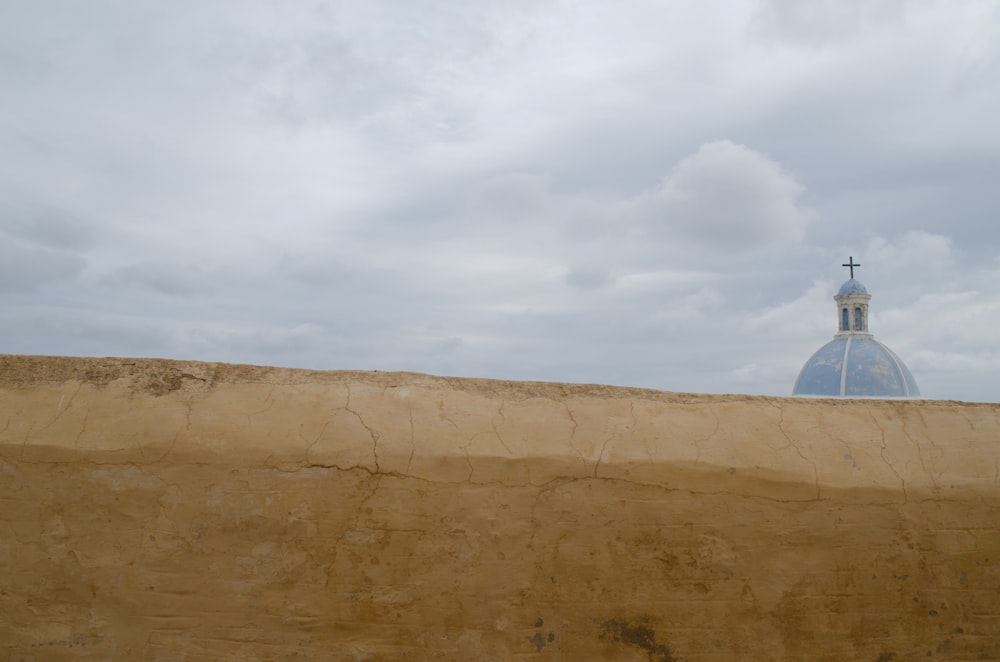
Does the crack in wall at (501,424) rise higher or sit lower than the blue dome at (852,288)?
lower

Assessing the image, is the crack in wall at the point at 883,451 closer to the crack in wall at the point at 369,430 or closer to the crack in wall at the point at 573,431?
the crack in wall at the point at 573,431

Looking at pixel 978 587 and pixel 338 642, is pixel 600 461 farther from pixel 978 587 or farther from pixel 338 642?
pixel 978 587

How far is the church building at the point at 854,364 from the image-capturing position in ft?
90.2

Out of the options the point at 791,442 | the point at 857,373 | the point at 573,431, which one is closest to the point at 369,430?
the point at 573,431

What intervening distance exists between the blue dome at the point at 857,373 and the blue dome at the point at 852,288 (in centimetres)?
169

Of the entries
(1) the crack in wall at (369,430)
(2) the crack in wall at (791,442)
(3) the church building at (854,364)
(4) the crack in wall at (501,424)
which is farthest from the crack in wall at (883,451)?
(3) the church building at (854,364)

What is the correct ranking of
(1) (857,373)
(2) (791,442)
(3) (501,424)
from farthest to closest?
(1) (857,373) < (2) (791,442) < (3) (501,424)

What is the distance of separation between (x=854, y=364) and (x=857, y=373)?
38 cm

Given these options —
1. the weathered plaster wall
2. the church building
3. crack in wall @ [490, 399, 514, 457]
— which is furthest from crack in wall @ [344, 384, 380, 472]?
the church building

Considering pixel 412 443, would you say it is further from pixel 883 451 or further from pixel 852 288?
pixel 852 288

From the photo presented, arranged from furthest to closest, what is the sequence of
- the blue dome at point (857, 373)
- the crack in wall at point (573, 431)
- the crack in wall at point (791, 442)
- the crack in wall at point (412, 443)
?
the blue dome at point (857, 373), the crack in wall at point (791, 442), the crack in wall at point (573, 431), the crack in wall at point (412, 443)

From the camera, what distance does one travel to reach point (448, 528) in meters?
4.73

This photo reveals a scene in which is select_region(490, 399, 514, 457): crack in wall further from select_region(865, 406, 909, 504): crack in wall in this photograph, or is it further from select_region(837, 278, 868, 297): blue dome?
select_region(837, 278, 868, 297): blue dome

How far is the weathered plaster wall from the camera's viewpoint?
15.3 feet
